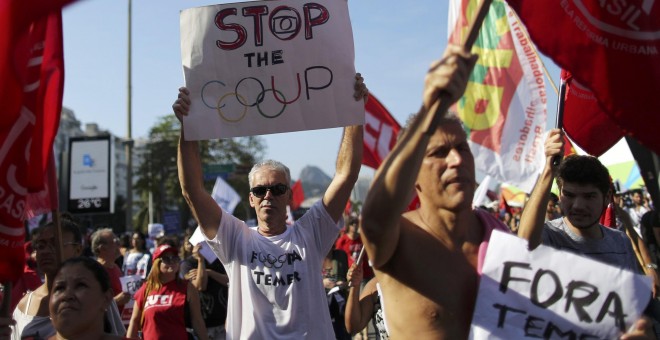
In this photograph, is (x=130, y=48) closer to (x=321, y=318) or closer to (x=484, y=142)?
(x=484, y=142)

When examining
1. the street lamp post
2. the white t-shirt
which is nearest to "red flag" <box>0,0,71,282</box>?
the white t-shirt

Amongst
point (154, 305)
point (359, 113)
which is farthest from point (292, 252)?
point (154, 305)

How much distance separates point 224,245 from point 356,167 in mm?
883

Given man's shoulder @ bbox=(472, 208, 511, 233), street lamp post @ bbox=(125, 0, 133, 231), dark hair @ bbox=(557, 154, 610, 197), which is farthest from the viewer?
street lamp post @ bbox=(125, 0, 133, 231)

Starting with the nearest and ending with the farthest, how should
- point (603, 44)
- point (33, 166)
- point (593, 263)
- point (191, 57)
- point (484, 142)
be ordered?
1. point (593, 263)
2. point (603, 44)
3. point (33, 166)
4. point (191, 57)
5. point (484, 142)

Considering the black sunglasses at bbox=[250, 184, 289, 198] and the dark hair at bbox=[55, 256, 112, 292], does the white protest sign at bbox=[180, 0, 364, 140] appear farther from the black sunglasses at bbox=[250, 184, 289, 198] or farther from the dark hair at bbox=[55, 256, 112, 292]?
the dark hair at bbox=[55, 256, 112, 292]

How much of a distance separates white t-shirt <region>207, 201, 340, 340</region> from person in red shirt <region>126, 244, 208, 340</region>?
104 inches

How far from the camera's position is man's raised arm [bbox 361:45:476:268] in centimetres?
216

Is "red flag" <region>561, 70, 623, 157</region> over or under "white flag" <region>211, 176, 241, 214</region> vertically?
over

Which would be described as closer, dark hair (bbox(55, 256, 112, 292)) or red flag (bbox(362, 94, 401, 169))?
dark hair (bbox(55, 256, 112, 292))

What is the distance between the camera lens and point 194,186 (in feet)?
13.6

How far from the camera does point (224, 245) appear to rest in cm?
418

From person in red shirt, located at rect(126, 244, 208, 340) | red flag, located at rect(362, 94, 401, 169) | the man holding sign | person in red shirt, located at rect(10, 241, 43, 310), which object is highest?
red flag, located at rect(362, 94, 401, 169)

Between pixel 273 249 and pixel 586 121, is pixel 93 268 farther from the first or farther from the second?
pixel 586 121
